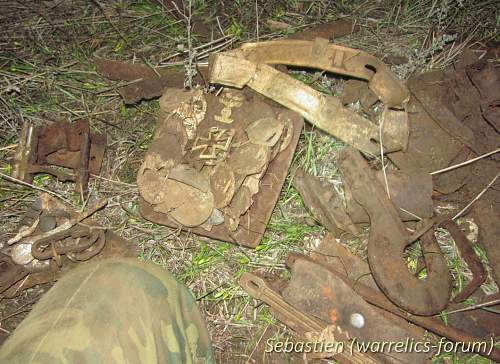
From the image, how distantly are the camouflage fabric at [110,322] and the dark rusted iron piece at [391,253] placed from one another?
107 cm

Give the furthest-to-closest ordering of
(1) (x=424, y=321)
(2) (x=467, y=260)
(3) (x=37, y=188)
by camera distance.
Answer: (3) (x=37, y=188) → (2) (x=467, y=260) → (1) (x=424, y=321)

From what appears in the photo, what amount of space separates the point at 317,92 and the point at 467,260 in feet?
4.26

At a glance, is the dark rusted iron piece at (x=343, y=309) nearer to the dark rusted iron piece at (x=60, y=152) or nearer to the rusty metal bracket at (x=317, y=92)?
the rusty metal bracket at (x=317, y=92)

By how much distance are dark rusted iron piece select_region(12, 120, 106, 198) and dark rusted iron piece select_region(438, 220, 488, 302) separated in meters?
2.22

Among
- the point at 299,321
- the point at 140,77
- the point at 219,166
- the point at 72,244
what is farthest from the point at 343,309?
the point at 140,77

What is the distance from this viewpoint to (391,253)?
220cm

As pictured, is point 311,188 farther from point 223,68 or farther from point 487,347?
point 487,347

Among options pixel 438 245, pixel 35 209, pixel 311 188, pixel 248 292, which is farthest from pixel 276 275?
pixel 35 209

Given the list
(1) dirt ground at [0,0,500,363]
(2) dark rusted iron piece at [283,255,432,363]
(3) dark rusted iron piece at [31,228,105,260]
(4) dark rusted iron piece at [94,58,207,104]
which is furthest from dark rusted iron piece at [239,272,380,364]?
(4) dark rusted iron piece at [94,58,207,104]

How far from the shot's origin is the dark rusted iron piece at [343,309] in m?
2.15

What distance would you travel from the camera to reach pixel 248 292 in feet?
7.78

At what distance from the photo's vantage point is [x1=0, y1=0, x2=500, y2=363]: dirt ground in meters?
2.50

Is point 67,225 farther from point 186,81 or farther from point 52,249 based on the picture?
point 186,81

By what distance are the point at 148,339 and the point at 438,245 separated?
1.60 m
